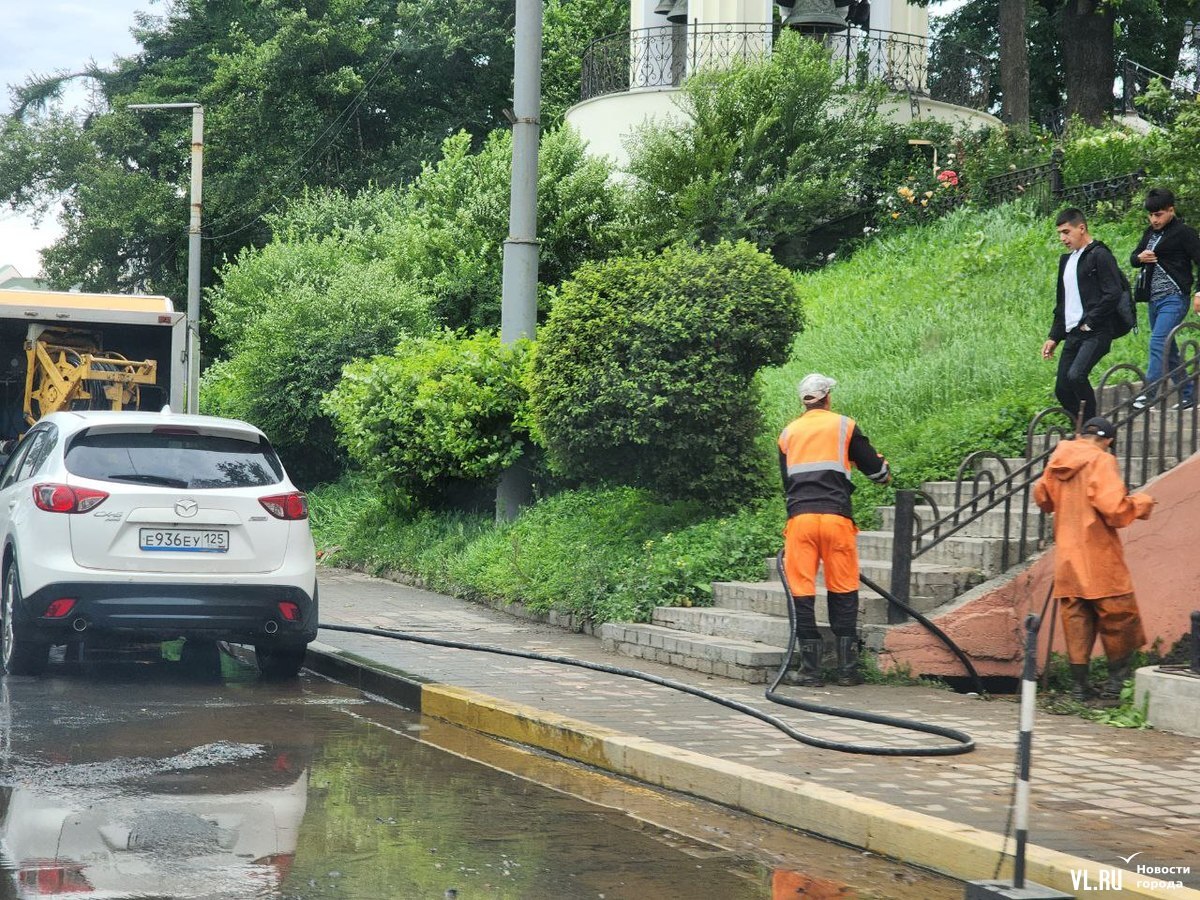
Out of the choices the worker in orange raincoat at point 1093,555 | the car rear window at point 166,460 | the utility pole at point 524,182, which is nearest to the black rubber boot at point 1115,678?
the worker in orange raincoat at point 1093,555

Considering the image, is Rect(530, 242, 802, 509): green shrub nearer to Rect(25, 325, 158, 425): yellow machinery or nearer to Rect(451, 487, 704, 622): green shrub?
Rect(451, 487, 704, 622): green shrub

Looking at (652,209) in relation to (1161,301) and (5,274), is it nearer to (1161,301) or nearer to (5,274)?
(1161,301)

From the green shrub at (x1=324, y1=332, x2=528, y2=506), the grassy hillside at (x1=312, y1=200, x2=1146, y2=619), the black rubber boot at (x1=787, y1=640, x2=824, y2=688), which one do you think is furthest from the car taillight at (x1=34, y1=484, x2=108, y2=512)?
the green shrub at (x1=324, y1=332, x2=528, y2=506)

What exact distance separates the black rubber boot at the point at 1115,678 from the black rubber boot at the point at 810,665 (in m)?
1.65

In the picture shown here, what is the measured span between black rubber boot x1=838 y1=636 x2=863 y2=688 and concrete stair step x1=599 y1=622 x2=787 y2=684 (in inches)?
16.3

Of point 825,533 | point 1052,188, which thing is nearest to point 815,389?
point 825,533

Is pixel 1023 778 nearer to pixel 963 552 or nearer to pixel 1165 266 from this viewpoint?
pixel 963 552

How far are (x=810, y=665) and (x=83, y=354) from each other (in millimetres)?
9572

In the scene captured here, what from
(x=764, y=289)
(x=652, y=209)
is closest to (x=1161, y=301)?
(x=764, y=289)

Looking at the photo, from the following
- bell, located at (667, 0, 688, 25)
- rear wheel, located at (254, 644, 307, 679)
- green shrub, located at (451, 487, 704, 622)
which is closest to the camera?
rear wheel, located at (254, 644, 307, 679)

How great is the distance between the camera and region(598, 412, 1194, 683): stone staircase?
31.6ft

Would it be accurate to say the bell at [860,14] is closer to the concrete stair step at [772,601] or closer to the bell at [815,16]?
the bell at [815,16]

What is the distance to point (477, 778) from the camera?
23.2 feet

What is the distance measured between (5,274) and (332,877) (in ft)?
285
